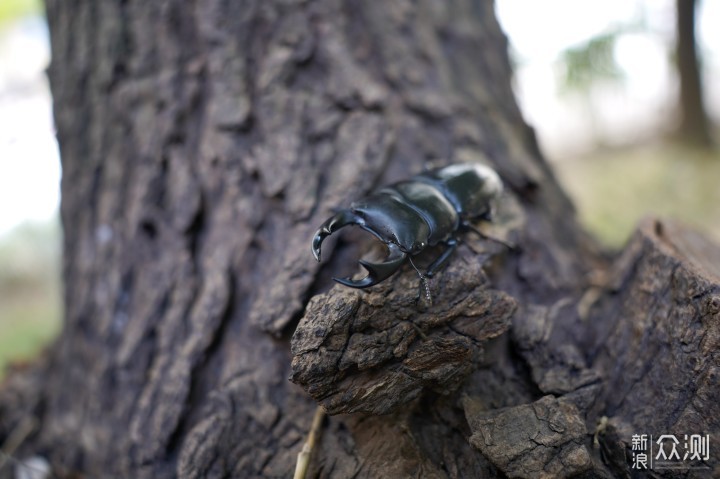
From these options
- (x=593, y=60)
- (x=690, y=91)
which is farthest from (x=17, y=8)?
(x=690, y=91)

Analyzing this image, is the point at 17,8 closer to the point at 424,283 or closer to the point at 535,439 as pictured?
the point at 424,283

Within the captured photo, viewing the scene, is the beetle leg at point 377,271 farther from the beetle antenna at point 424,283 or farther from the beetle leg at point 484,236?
the beetle leg at point 484,236

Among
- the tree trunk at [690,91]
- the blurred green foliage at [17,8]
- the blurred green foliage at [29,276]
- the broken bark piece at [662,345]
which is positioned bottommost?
the blurred green foliage at [29,276]

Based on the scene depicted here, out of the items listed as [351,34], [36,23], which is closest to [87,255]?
[351,34]

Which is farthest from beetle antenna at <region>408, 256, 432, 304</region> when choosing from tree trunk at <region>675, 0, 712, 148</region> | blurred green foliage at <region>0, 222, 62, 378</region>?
tree trunk at <region>675, 0, 712, 148</region>

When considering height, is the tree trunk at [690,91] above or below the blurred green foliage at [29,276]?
above

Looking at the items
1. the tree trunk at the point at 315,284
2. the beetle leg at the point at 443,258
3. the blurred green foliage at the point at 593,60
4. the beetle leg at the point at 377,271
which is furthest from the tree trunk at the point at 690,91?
the beetle leg at the point at 377,271

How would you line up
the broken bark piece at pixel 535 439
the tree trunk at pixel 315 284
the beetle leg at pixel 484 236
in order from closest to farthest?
the broken bark piece at pixel 535 439, the tree trunk at pixel 315 284, the beetle leg at pixel 484 236
